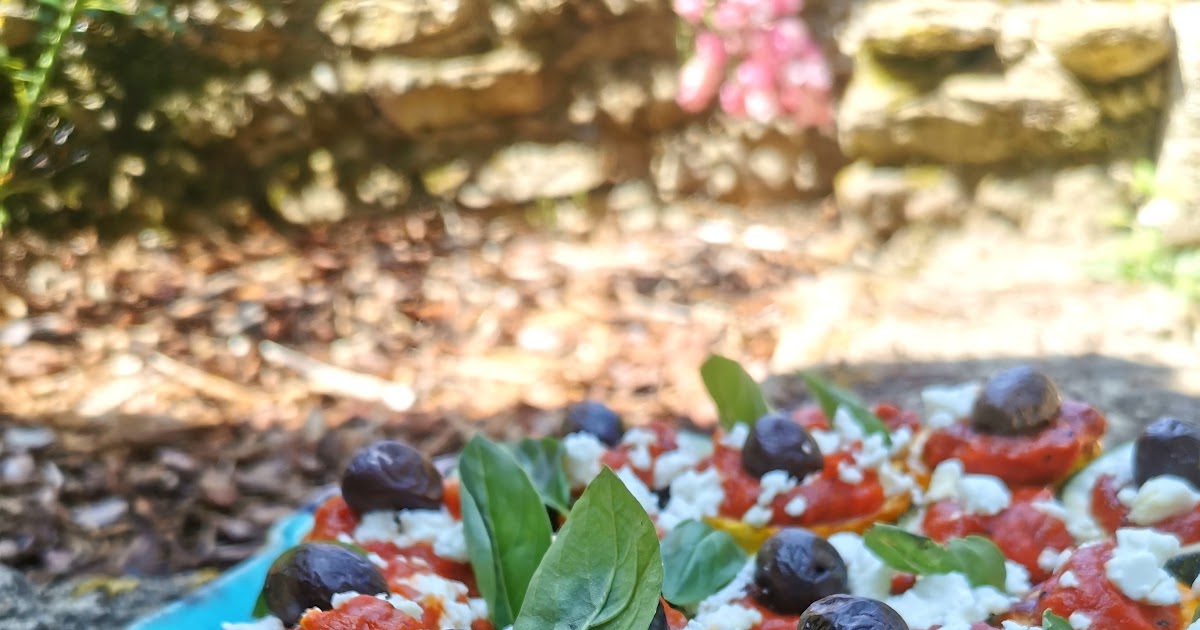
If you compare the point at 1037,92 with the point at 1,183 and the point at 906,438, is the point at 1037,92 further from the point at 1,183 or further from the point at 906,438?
the point at 1,183

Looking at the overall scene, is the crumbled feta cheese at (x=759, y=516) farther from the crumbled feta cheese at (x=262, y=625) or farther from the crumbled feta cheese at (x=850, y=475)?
the crumbled feta cheese at (x=262, y=625)

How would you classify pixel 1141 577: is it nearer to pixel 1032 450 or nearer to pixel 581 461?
pixel 1032 450

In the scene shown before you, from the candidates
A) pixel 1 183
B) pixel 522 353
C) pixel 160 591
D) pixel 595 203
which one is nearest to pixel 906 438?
pixel 160 591

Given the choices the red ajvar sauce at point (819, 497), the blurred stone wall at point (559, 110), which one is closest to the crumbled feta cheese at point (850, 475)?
the red ajvar sauce at point (819, 497)

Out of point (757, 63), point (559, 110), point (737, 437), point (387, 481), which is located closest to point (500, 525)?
point (387, 481)

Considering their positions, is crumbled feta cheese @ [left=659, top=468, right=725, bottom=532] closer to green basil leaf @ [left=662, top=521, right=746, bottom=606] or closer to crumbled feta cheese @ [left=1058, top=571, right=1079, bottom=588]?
green basil leaf @ [left=662, top=521, right=746, bottom=606]

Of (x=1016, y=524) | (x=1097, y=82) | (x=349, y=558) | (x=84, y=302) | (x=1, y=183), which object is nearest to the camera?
(x=349, y=558)
